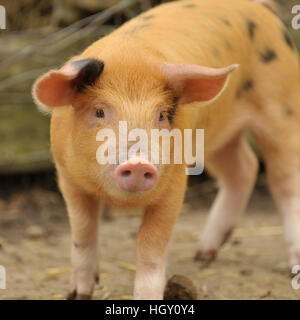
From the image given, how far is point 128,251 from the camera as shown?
4.80 meters

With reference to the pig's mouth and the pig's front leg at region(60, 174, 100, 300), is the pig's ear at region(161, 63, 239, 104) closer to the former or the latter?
the pig's mouth

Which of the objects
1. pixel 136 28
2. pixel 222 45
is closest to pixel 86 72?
pixel 136 28

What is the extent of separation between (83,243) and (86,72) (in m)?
0.94

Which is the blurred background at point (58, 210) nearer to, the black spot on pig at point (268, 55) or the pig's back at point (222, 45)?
the pig's back at point (222, 45)

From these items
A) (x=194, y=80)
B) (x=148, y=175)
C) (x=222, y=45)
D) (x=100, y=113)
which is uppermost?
(x=222, y=45)

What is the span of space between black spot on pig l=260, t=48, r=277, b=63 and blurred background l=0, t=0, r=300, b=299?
1.27 metres

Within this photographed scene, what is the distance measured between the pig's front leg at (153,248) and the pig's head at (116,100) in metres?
0.18

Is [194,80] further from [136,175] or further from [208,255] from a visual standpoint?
[208,255]

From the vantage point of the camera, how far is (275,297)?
3641 millimetres

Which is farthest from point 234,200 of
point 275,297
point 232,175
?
point 275,297

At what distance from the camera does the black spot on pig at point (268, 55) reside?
411cm

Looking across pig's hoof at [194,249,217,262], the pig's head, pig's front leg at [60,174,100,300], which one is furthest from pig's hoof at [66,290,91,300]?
pig's hoof at [194,249,217,262]

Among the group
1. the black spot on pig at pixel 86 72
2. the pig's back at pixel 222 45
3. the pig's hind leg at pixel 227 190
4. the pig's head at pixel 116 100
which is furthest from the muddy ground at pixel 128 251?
the black spot on pig at pixel 86 72

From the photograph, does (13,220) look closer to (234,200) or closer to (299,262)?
(234,200)
